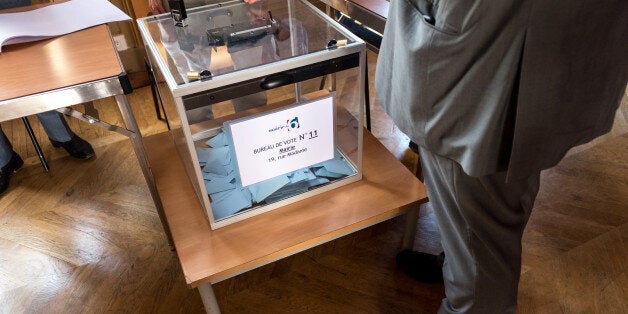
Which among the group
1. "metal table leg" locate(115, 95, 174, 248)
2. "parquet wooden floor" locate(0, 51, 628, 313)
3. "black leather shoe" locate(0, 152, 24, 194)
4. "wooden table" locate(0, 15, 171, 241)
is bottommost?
"parquet wooden floor" locate(0, 51, 628, 313)

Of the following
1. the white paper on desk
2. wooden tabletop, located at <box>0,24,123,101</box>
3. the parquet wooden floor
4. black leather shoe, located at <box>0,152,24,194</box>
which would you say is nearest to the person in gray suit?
the parquet wooden floor

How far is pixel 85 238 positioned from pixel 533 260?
1.45 meters

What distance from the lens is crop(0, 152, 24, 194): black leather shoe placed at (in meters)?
1.79

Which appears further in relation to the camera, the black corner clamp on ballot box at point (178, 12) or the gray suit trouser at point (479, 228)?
the black corner clamp on ballot box at point (178, 12)

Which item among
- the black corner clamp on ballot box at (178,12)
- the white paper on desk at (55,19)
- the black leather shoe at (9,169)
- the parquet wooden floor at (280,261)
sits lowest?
the parquet wooden floor at (280,261)

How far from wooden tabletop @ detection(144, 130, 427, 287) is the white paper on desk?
45 centimetres

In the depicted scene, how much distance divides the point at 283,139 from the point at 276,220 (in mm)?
212

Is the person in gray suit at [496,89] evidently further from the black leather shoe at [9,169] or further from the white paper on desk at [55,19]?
the black leather shoe at [9,169]

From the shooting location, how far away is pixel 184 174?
1333mm

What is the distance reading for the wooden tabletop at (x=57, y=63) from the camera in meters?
1.01

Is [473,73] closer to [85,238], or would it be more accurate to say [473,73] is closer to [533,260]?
[533,260]

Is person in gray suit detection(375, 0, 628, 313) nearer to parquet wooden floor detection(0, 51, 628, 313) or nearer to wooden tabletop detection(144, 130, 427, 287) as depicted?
wooden tabletop detection(144, 130, 427, 287)

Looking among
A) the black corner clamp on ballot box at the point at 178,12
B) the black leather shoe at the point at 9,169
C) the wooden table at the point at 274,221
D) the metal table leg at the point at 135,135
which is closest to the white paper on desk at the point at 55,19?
the black corner clamp on ballot box at the point at 178,12

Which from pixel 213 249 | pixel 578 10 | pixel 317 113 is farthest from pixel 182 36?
pixel 578 10
